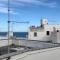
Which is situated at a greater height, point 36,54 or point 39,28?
point 39,28

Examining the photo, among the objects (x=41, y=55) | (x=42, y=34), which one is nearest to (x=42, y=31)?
(x=42, y=34)

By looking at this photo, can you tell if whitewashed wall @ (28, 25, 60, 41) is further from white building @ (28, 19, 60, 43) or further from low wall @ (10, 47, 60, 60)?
low wall @ (10, 47, 60, 60)

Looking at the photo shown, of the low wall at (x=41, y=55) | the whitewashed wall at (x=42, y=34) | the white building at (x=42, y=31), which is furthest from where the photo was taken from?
the whitewashed wall at (x=42, y=34)

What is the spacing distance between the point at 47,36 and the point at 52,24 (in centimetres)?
202

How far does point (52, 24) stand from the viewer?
34.5 metres

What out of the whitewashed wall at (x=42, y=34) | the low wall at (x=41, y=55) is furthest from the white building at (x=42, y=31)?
the low wall at (x=41, y=55)

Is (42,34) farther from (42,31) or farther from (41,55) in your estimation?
(41,55)

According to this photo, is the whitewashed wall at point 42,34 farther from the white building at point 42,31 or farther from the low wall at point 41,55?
the low wall at point 41,55

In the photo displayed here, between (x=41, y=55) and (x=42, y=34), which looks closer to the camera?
(x=41, y=55)

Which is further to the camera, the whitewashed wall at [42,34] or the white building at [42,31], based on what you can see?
the whitewashed wall at [42,34]

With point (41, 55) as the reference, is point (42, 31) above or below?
above

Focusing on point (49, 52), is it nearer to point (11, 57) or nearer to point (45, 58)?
point (45, 58)

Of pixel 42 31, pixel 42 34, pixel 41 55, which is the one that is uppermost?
pixel 42 31

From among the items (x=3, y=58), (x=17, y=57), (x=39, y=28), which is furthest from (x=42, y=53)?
(x=39, y=28)
